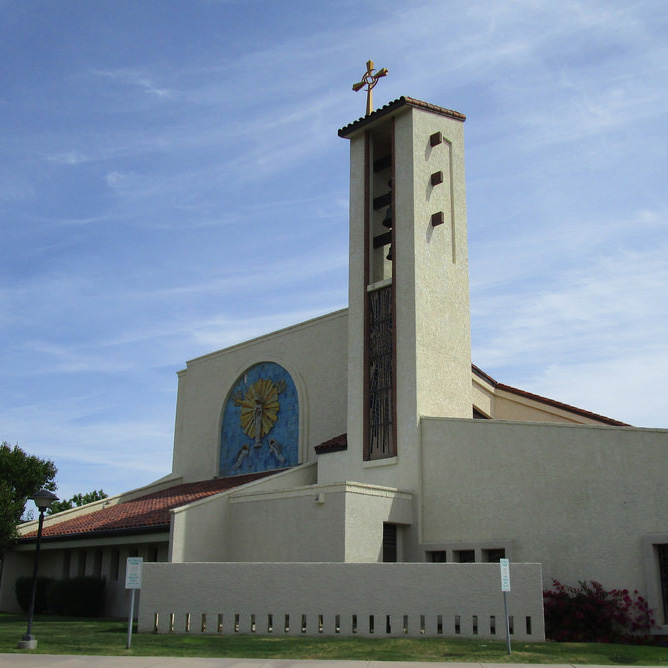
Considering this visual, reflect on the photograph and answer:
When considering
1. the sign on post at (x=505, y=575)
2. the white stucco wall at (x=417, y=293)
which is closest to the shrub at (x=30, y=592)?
the white stucco wall at (x=417, y=293)

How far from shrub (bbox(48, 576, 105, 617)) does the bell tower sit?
1066cm

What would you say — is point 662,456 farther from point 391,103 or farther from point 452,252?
point 391,103

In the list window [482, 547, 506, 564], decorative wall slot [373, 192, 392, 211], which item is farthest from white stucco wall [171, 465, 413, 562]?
decorative wall slot [373, 192, 392, 211]

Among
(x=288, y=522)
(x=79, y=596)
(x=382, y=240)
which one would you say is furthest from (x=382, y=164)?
(x=79, y=596)

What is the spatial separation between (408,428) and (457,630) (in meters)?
7.77

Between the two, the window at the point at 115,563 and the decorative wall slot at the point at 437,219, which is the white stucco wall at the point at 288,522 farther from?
the decorative wall slot at the point at 437,219

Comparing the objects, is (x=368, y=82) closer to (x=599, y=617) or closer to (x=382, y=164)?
(x=382, y=164)

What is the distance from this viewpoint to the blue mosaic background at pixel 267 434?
1201 inches

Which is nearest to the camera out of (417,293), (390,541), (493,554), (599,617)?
(599,617)

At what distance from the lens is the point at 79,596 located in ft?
92.4

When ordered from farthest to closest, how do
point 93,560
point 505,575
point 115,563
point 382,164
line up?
point 93,560 → point 115,563 → point 382,164 → point 505,575

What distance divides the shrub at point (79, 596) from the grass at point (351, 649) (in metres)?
10.3

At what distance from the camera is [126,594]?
90.1ft

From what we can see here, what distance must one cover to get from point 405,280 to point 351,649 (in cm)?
1268
